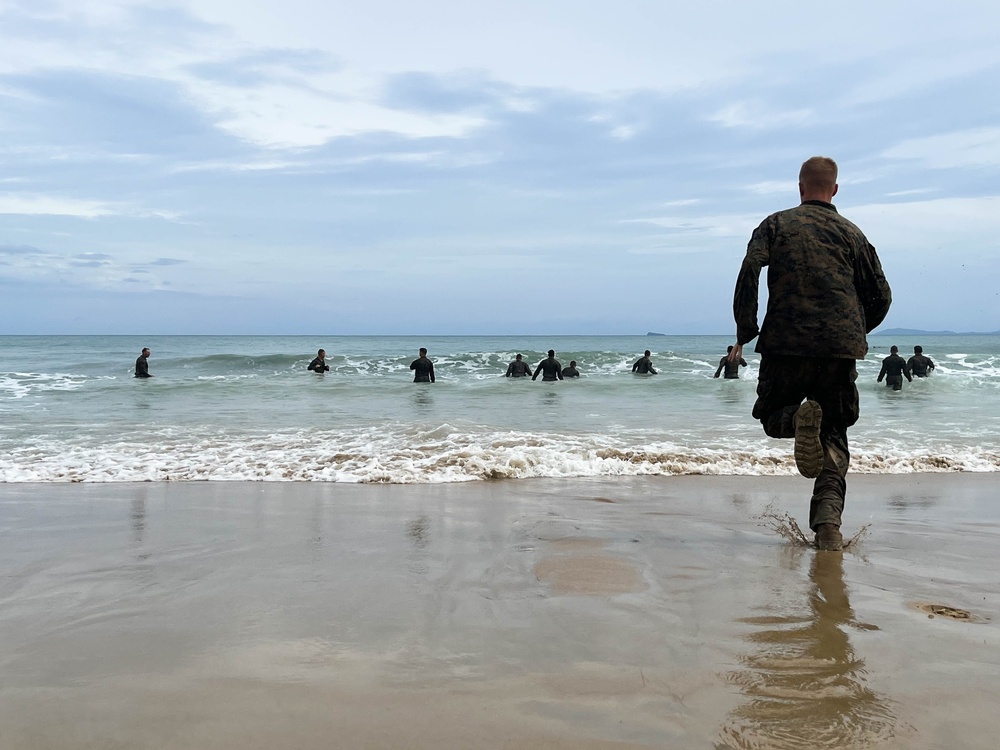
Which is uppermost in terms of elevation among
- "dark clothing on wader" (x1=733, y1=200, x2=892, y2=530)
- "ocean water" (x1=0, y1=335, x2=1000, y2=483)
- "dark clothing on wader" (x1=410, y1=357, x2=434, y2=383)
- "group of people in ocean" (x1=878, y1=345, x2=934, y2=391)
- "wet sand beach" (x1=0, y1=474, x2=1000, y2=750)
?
"dark clothing on wader" (x1=733, y1=200, x2=892, y2=530)

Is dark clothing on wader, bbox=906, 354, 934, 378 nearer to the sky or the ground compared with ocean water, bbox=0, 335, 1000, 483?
nearer to the sky

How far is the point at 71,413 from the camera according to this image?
38.8 ft

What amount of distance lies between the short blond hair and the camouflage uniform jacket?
0.57 ft

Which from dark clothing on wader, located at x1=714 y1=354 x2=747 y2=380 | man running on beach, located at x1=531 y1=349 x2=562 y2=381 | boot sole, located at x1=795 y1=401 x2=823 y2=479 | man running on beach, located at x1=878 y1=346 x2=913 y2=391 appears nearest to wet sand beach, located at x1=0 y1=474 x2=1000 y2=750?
boot sole, located at x1=795 y1=401 x2=823 y2=479

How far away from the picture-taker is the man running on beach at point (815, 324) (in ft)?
12.6

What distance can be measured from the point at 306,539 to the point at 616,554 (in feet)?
5.50

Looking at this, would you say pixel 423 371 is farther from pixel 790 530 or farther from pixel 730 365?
pixel 730 365

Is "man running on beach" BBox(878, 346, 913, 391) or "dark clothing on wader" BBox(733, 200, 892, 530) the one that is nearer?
"dark clothing on wader" BBox(733, 200, 892, 530)

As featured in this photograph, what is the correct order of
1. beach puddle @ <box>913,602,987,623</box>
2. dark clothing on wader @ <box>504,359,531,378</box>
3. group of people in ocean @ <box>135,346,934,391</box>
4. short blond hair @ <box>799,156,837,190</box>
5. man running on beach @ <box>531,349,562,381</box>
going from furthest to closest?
dark clothing on wader @ <box>504,359,531,378</box>, man running on beach @ <box>531,349,562,381</box>, group of people in ocean @ <box>135,346,934,391</box>, short blond hair @ <box>799,156,837,190</box>, beach puddle @ <box>913,602,987,623</box>

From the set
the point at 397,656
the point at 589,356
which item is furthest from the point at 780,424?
the point at 589,356

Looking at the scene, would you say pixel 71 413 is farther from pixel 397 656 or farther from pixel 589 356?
pixel 589 356

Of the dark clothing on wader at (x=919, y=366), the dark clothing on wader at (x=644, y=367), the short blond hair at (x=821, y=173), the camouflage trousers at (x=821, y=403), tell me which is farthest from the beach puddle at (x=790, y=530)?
the dark clothing on wader at (x=644, y=367)

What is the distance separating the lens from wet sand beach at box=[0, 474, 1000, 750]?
2053 millimetres

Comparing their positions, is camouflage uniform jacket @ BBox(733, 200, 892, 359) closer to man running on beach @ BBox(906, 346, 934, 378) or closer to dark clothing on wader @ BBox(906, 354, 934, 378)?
dark clothing on wader @ BBox(906, 354, 934, 378)
